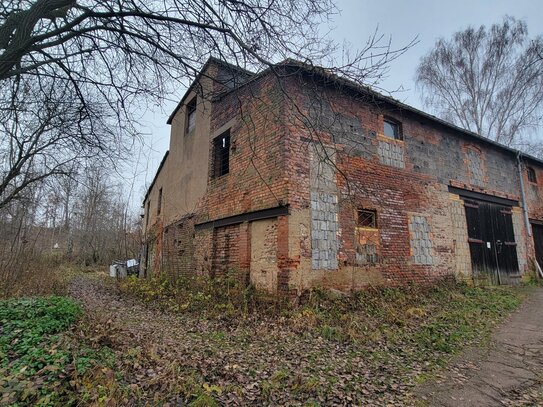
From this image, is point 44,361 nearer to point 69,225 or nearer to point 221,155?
point 221,155

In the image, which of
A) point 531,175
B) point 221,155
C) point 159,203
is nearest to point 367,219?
→ point 221,155

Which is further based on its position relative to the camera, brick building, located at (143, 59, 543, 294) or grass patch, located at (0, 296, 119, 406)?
brick building, located at (143, 59, 543, 294)

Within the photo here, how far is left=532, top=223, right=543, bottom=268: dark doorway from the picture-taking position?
13930mm

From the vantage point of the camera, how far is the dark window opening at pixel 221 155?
10.7 meters

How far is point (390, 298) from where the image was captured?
27.2ft

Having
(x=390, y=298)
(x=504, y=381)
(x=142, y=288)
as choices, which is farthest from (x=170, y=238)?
(x=504, y=381)

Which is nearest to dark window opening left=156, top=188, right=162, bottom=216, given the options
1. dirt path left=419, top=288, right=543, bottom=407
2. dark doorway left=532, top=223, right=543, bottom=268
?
dirt path left=419, top=288, right=543, bottom=407

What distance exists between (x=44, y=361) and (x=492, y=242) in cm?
1364

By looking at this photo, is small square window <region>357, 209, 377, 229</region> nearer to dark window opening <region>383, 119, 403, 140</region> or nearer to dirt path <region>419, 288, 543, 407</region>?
dark window opening <region>383, 119, 403, 140</region>

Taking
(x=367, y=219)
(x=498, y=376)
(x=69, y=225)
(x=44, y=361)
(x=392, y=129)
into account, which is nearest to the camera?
(x=44, y=361)

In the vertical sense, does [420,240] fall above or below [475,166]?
below

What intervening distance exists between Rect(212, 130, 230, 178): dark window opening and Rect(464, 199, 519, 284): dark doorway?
8.55 meters

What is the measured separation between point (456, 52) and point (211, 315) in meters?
22.0

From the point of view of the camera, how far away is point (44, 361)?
3.68 meters
